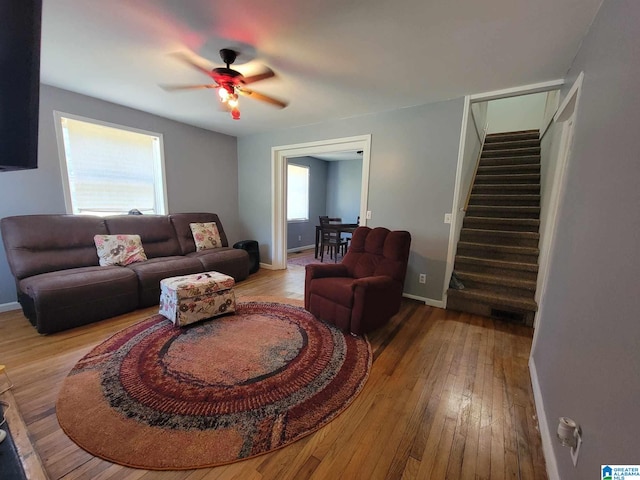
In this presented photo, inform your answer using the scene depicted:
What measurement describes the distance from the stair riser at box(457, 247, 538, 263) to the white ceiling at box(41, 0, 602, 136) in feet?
6.19

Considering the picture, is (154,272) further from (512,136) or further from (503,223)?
(512,136)

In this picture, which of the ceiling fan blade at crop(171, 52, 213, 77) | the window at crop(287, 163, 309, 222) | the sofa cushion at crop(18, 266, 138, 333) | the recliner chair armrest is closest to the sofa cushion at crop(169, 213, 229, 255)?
the sofa cushion at crop(18, 266, 138, 333)

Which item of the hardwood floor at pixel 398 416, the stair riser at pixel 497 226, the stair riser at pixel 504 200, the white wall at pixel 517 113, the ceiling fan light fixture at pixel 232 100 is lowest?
the hardwood floor at pixel 398 416

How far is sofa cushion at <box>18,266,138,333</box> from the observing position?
7.36 ft

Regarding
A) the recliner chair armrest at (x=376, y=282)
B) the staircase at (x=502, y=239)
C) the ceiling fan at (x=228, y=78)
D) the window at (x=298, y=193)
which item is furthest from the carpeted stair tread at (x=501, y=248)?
the window at (x=298, y=193)

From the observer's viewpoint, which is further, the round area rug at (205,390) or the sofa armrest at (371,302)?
the sofa armrest at (371,302)

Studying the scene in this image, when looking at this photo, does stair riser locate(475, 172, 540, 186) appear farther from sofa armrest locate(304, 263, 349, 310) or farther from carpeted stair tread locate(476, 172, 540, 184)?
sofa armrest locate(304, 263, 349, 310)

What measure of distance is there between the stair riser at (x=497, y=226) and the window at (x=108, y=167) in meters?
4.59

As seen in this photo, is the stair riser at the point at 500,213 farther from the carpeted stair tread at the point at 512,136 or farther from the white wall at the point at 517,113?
the white wall at the point at 517,113

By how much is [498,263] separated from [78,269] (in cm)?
480

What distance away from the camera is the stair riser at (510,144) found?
4.48 m

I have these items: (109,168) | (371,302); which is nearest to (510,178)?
(371,302)

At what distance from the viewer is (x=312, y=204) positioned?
22.6 feet

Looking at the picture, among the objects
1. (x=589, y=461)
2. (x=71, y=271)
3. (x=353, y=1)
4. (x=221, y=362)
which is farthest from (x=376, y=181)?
(x=71, y=271)
